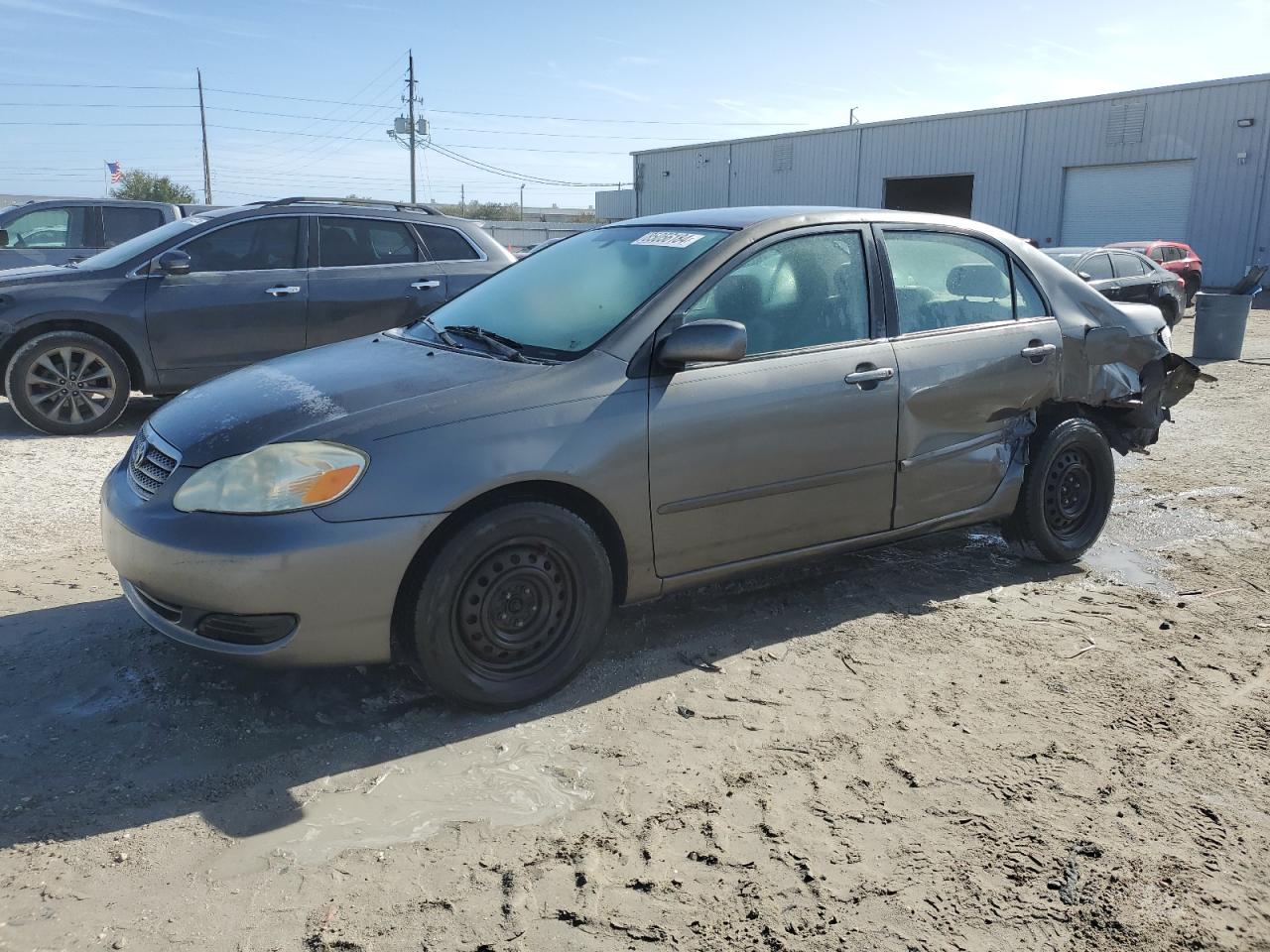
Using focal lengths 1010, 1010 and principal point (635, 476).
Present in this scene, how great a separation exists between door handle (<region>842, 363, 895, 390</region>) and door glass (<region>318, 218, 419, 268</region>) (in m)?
5.52

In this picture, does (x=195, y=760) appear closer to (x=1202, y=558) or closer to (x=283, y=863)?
(x=283, y=863)

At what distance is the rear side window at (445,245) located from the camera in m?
8.79

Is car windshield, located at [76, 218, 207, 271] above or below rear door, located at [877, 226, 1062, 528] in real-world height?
above

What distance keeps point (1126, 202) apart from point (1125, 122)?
7.92 ft

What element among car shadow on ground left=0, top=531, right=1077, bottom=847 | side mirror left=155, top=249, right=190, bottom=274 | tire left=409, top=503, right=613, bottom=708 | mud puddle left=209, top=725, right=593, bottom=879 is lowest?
mud puddle left=209, top=725, right=593, bottom=879

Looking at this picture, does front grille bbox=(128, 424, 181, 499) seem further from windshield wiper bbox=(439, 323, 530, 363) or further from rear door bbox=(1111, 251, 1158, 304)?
rear door bbox=(1111, 251, 1158, 304)

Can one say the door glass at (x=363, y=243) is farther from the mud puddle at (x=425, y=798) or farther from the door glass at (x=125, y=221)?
the mud puddle at (x=425, y=798)

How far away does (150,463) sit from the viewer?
357 cm

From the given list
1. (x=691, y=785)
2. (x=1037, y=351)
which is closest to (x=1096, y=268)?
(x=1037, y=351)

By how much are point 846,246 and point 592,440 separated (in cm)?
162

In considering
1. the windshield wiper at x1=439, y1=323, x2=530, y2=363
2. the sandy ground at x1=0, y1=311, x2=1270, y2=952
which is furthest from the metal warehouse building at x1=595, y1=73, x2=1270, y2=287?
the windshield wiper at x1=439, y1=323, x2=530, y2=363

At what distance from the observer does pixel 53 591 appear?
4555 mm

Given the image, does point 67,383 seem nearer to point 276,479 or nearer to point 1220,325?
point 276,479

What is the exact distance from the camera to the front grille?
11.2 ft
